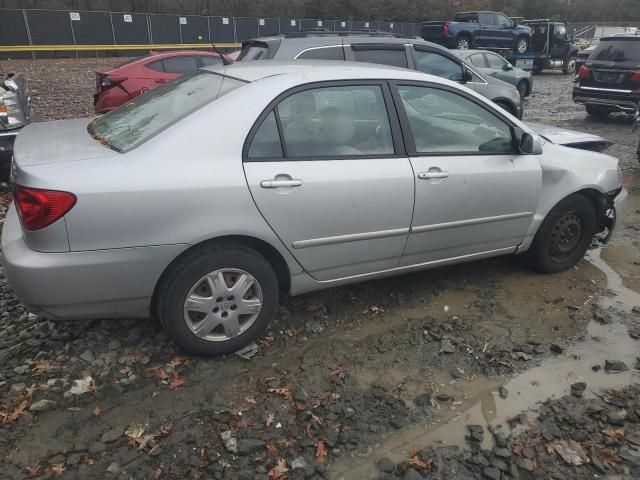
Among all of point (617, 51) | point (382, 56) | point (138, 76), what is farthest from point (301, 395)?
point (617, 51)

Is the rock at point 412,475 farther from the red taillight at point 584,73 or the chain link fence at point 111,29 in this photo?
the chain link fence at point 111,29

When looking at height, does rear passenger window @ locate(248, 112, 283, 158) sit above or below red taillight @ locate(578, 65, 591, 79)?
above

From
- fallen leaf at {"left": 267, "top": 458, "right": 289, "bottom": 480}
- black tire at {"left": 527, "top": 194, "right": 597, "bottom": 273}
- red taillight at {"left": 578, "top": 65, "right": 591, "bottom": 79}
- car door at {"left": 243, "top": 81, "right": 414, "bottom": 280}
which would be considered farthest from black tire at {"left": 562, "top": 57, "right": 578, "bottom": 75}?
fallen leaf at {"left": 267, "top": 458, "right": 289, "bottom": 480}

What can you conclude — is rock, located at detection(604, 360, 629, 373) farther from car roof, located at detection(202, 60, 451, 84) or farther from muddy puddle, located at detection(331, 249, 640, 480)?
car roof, located at detection(202, 60, 451, 84)

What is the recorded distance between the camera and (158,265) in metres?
2.80

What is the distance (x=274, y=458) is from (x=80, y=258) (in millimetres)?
1394

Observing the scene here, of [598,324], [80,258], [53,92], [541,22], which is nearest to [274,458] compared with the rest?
[80,258]

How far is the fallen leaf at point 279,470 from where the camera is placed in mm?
2385

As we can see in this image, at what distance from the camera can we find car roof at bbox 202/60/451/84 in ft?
10.8

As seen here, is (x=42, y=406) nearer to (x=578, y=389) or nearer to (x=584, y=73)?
(x=578, y=389)

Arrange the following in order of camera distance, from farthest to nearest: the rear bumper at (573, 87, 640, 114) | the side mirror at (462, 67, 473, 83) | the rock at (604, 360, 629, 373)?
the rear bumper at (573, 87, 640, 114)
the side mirror at (462, 67, 473, 83)
the rock at (604, 360, 629, 373)

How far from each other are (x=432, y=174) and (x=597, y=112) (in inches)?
437

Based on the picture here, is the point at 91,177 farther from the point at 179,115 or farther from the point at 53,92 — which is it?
the point at 53,92

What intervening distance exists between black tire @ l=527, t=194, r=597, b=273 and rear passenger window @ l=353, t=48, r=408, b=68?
3438mm
